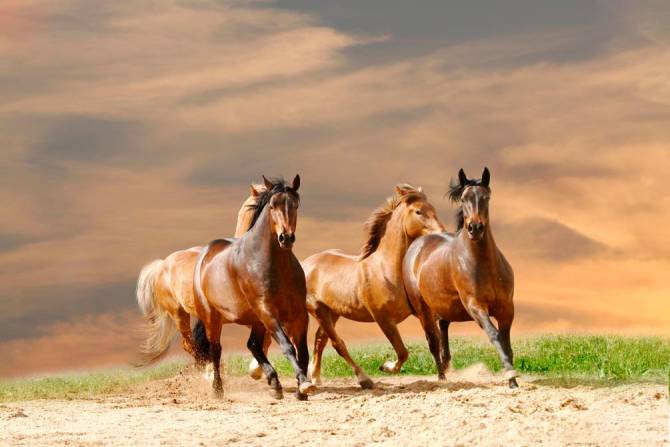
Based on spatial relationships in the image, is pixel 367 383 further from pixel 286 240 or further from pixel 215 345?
pixel 286 240

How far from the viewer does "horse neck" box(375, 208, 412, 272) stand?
12.6 metres

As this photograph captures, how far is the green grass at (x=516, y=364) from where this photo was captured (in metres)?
12.5

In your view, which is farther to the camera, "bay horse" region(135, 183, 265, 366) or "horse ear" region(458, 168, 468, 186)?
"bay horse" region(135, 183, 265, 366)

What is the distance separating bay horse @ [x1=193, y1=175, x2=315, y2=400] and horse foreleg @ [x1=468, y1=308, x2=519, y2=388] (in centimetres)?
188

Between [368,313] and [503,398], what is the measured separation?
3.66 meters

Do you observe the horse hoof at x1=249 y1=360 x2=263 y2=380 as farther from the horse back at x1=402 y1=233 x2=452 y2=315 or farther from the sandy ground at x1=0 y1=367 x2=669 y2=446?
the horse back at x1=402 y1=233 x2=452 y2=315

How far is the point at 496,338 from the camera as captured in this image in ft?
35.2

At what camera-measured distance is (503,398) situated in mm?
9445

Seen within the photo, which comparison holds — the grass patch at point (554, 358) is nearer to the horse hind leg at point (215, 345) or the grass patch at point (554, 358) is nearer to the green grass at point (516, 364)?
the green grass at point (516, 364)

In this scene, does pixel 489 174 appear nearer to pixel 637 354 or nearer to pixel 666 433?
pixel 666 433

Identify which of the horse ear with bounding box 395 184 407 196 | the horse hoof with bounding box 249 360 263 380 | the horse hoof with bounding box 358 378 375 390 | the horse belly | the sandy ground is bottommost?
the sandy ground

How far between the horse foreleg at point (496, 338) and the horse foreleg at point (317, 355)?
9.77 feet

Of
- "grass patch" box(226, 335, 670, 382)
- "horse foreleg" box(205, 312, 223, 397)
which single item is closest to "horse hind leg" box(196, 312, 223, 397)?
"horse foreleg" box(205, 312, 223, 397)

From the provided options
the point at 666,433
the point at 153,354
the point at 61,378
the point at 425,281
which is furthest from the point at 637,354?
the point at 61,378
